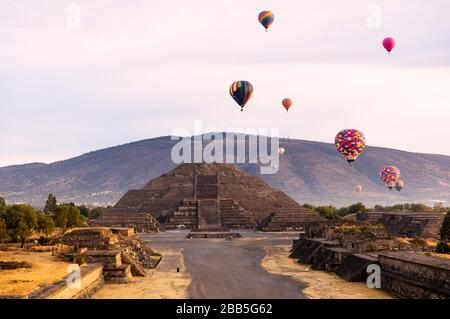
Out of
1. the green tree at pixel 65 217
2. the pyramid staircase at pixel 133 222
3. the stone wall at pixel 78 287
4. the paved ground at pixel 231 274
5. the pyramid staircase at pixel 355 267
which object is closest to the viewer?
the stone wall at pixel 78 287

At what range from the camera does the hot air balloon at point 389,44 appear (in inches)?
3145

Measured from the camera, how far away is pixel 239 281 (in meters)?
36.5

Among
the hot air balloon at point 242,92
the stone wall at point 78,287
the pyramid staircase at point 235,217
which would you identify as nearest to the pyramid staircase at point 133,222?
the pyramid staircase at point 235,217

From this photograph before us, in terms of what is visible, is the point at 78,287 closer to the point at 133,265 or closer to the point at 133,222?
the point at 133,265

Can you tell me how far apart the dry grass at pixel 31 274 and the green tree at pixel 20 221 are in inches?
339

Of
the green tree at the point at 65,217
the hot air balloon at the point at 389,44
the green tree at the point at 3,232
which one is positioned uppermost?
the hot air balloon at the point at 389,44

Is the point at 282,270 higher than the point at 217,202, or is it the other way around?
the point at 217,202

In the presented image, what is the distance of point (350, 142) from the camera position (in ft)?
286

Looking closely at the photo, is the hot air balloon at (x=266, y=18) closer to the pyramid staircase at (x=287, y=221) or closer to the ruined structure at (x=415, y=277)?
the pyramid staircase at (x=287, y=221)

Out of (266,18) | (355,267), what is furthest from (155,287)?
(266,18)

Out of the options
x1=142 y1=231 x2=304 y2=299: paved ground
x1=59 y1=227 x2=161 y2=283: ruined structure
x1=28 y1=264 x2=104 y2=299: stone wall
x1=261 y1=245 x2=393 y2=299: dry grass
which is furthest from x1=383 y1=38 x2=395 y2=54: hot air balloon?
x1=28 y1=264 x2=104 y2=299: stone wall
